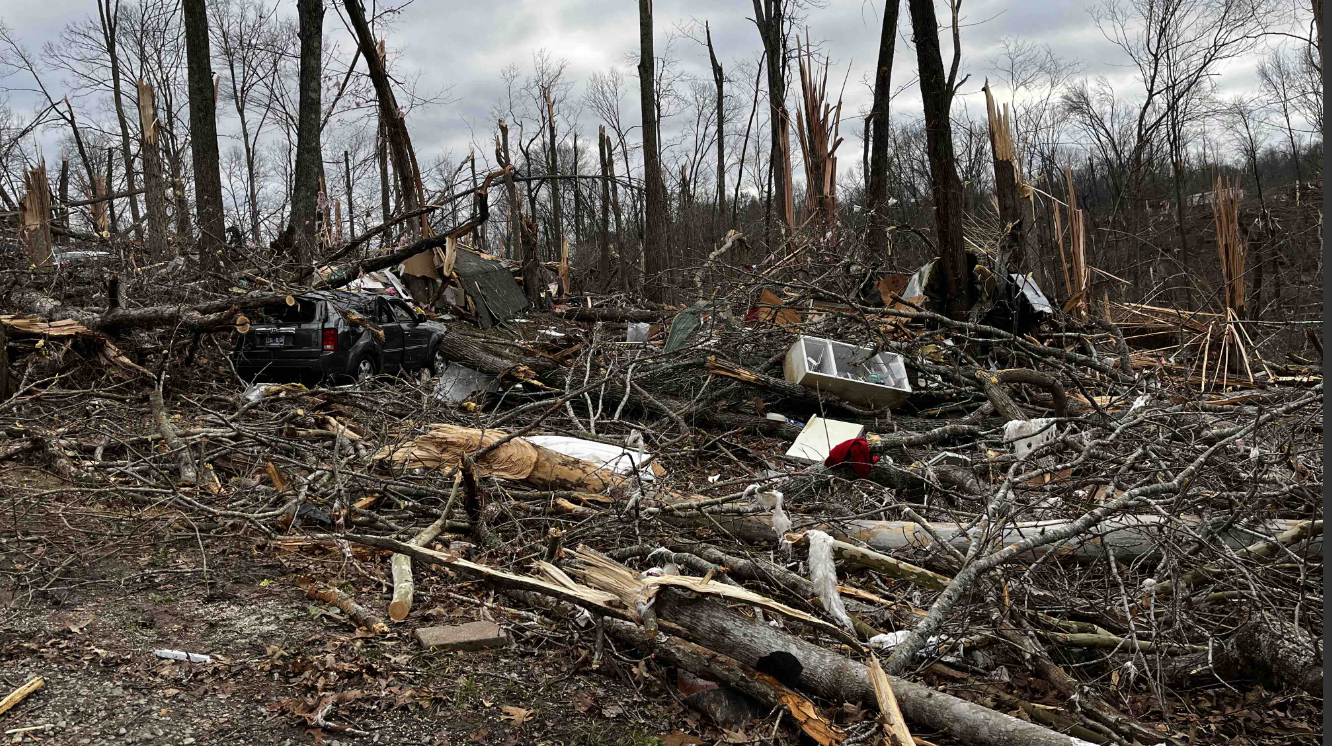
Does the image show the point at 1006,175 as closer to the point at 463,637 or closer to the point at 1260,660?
the point at 1260,660

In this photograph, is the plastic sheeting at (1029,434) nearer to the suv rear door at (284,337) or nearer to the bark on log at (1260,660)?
the bark on log at (1260,660)

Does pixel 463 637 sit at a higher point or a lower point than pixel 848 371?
lower

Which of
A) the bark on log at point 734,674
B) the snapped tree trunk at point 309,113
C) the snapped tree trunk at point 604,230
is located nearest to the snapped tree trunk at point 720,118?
the snapped tree trunk at point 604,230

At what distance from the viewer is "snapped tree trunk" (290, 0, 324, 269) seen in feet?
46.8

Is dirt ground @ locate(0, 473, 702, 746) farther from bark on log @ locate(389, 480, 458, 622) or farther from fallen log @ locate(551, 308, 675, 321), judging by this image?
fallen log @ locate(551, 308, 675, 321)

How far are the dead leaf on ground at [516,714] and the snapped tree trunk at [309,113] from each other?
12.6 meters

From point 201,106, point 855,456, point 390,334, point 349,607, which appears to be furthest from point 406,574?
point 201,106

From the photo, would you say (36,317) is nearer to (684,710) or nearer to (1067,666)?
(684,710)

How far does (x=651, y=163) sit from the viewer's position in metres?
18.0

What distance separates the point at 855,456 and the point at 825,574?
220cm

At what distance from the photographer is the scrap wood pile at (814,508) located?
3.12 meters

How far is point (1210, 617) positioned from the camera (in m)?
3.52

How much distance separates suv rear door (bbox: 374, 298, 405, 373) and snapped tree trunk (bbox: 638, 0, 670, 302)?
22.0 feet

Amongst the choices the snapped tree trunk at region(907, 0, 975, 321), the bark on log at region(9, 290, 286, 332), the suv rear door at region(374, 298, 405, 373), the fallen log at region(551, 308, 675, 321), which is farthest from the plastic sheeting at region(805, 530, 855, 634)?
the fallen log at region(551, 308, 675, 321)
